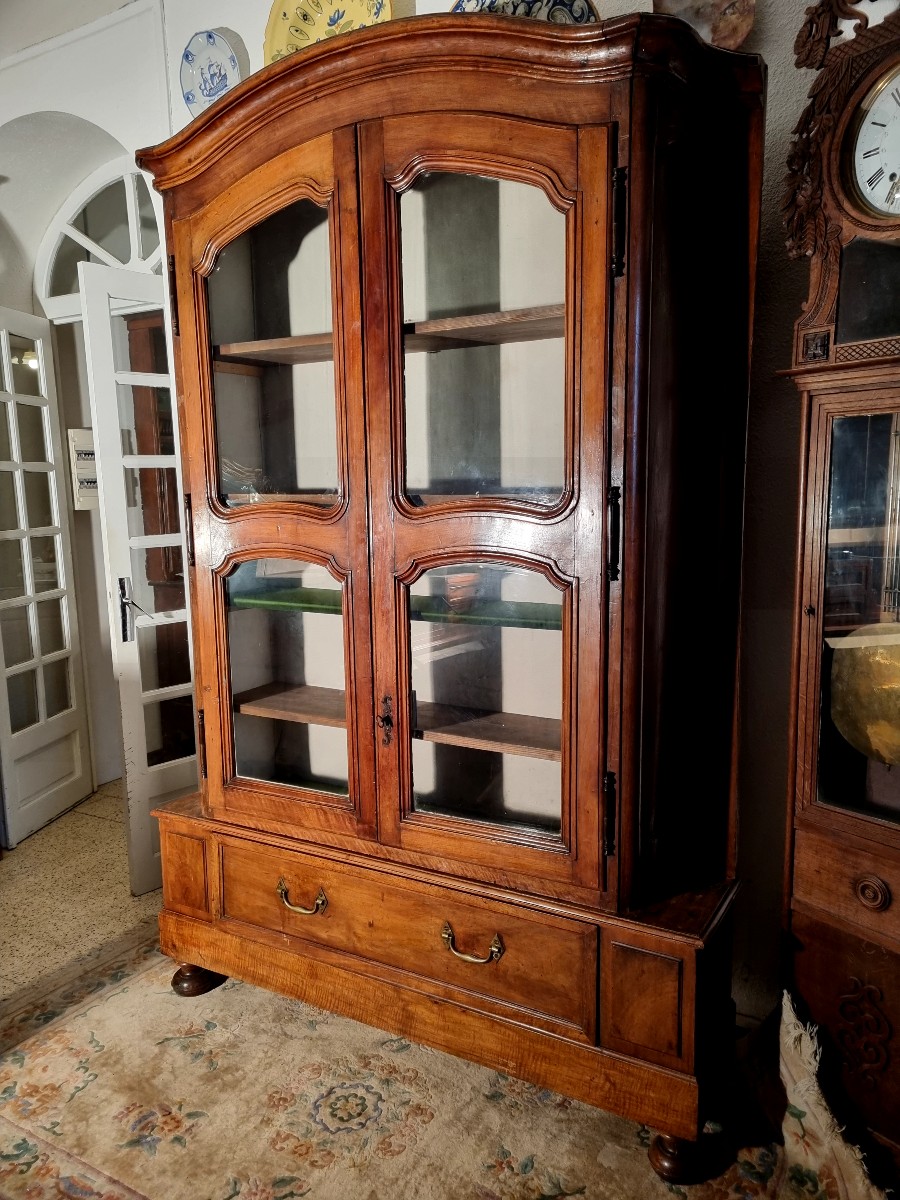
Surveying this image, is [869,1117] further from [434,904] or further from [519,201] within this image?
[519,201]

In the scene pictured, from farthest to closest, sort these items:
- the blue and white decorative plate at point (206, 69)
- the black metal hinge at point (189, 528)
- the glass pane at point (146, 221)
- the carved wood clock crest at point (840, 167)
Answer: the glass pane at point (146, 221), the blue and white decorative plate at point (206, 69), the black metal hinge at point (189, 528), the carved wood clock crest at point (840, 167)

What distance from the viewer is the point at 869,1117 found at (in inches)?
51.9

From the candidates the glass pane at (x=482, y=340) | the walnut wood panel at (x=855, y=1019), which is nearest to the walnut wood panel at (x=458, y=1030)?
the walnut wood panel at (x=855, y=1019)

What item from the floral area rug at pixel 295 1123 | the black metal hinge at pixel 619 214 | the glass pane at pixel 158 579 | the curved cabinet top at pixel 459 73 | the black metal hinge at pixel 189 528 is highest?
the curved cabinet top at pixel 459 73

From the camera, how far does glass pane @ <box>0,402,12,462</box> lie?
9.07ft

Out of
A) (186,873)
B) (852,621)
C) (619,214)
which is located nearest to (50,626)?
(186,873)

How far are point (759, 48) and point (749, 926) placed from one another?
5.47 feet

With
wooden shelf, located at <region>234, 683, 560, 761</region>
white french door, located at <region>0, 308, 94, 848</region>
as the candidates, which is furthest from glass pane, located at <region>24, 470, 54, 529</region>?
wooden shelf, located at <region>234, 683, 560, 761</region>

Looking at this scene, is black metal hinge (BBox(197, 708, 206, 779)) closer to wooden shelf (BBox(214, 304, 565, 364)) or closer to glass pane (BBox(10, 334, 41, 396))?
wooden shelf (BBox(214, 304, 565, 364))

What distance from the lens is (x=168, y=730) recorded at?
2541 millimetres

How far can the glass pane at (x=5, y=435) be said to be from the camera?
276 cm

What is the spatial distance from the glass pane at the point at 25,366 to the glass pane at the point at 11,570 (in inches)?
20.1

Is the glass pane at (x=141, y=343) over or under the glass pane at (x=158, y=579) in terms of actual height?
over

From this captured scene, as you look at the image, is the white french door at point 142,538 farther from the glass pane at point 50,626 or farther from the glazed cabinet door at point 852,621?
the glazed cabinet door at point 852,621
